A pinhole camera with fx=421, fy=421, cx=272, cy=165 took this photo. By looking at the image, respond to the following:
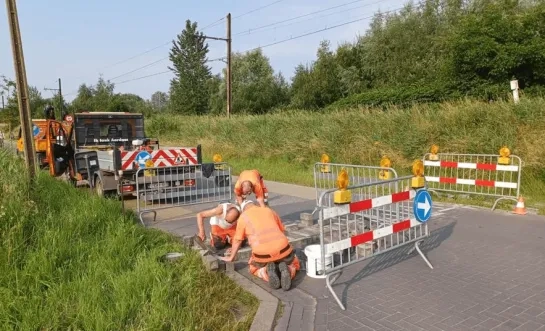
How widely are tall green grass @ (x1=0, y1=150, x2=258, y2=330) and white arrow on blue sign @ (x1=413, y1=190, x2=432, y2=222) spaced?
2.37 m

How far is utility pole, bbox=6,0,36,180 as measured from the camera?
7.39 meters

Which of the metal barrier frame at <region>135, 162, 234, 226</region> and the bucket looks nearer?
the bucket

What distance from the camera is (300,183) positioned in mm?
13430

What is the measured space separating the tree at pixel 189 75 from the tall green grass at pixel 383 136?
40166 mm

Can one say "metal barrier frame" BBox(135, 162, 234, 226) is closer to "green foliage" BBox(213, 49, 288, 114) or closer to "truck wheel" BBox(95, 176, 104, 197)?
"truck wheel" BBox(95, 176, 104, 197)

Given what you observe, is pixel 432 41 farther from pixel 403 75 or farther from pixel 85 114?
pixel 85 114

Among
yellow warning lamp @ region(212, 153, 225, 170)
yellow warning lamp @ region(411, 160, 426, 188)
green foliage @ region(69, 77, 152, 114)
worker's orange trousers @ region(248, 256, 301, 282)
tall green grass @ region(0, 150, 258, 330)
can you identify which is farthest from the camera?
green foliage @ region(69, 77, 152, 114)

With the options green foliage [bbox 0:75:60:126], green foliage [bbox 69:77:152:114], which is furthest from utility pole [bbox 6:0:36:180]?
green foliage [bbox 69:77:152:114]

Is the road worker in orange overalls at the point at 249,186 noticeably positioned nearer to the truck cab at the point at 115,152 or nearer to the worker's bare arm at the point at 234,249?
the worker's bare arm at the point at 234,249

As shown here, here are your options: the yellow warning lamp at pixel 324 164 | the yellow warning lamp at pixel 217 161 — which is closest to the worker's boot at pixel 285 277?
the yellow warning lamp at pixel 324 164

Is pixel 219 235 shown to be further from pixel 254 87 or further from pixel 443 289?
pixel 254 87

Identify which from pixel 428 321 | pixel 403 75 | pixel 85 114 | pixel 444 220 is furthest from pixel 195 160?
pixel 403 75

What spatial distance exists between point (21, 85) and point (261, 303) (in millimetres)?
6008

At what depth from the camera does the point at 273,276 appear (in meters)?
4.74
